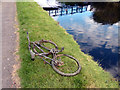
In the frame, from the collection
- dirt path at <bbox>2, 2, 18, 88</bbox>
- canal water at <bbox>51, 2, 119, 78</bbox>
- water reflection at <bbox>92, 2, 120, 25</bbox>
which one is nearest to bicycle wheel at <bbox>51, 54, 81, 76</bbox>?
dirt path at <bbox>2, 2, 18, 88</bbox>

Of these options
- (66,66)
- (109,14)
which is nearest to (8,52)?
(66,66)

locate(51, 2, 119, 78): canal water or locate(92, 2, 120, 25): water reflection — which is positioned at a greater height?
locate(92, 2, 120, 25): water reflection

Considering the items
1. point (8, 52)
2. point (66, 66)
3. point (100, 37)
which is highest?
point (8, 52)

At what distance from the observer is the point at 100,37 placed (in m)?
19.9

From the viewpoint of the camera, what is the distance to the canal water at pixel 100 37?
14600mm

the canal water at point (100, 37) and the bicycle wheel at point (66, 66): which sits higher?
the bicycle wheel at point (66, 66)

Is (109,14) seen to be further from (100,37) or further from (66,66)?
(66,66)

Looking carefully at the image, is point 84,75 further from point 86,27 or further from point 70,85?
point 86,27

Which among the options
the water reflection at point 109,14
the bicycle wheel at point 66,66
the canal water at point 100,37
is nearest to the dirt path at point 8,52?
the bicycle wheel at point 66,66

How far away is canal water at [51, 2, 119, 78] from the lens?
1460 cm

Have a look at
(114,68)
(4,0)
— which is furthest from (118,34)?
(4,0)

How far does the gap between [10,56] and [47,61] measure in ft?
13.8

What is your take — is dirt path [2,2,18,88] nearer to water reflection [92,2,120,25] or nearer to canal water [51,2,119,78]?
canal water [51,2,119,78]

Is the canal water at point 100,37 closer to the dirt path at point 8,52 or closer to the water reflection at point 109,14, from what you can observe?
the water reflection at point 109,14
